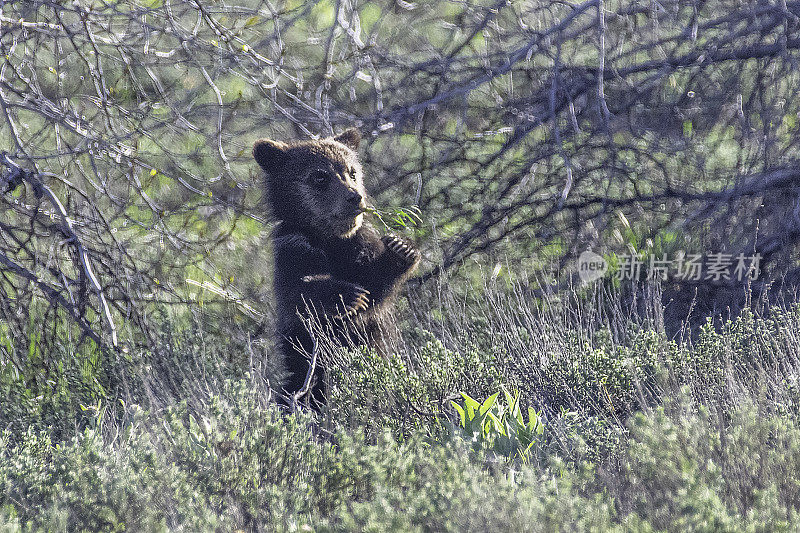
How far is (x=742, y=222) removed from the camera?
18.3ft

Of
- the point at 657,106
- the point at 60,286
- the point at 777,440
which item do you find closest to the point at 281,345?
the point at 60,286

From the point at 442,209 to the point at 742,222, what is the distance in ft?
8.21

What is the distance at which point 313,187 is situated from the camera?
4.41m

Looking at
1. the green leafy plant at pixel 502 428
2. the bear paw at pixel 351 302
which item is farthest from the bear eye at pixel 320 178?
the green leafy plant at pixel 502 428

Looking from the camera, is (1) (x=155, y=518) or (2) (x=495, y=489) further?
(1) (x=155, y=518)

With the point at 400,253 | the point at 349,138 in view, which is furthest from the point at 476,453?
the point at 349,138

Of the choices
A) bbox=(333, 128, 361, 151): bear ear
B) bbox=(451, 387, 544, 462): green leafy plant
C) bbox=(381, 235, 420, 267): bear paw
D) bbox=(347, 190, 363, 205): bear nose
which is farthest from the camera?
bbox=(333, 128, 361, 151): bear ear

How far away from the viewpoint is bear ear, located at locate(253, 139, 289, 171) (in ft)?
14.4

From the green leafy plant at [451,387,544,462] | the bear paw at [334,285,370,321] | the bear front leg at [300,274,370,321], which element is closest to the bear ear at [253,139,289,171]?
the bear front leg at [300,274,370,321]

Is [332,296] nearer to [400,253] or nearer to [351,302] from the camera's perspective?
[351,302]

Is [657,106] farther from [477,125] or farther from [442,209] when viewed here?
[442,209]

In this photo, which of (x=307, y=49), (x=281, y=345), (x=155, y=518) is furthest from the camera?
(x=307, y=49)

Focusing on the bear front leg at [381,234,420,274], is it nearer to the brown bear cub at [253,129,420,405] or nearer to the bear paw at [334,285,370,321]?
the brown bear cub at [253,129,420,405]

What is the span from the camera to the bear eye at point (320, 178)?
4.41 metres
